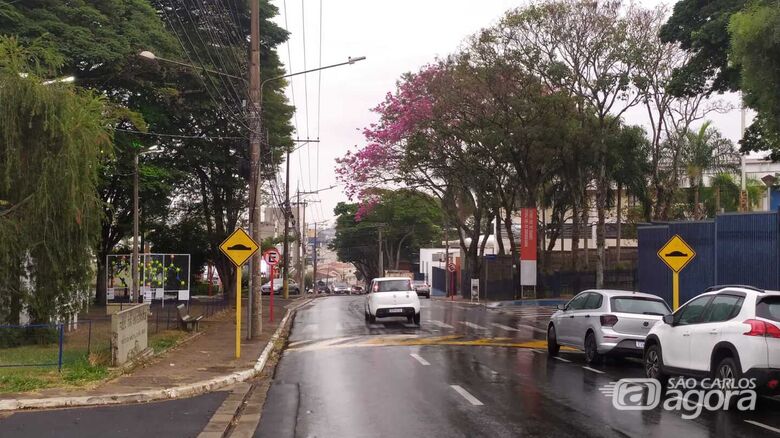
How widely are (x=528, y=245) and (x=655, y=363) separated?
29.6 metres

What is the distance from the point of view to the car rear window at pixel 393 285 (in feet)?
90.0

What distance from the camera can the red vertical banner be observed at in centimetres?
4150

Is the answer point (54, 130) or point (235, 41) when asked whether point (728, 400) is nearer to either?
point (54, 130)

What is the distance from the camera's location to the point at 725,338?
1055 centimetres

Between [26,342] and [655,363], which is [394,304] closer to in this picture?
[26,342]

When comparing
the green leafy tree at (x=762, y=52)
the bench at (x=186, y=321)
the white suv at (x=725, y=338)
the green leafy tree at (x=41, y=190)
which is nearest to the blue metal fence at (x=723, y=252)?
the green leafy tree at (x=762, y=52)

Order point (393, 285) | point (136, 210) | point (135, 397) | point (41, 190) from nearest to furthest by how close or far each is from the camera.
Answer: point (135, 397)
point (41, 190)
point (393, 285)
point (136, 210)

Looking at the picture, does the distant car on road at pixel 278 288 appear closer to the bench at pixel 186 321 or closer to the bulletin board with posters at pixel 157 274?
the bulletin board with posters at pixel 157 274

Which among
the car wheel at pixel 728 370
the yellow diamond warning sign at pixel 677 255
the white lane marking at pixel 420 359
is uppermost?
the yellow diamond warning sign at pixel 677 255

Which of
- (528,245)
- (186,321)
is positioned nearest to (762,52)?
(186,321)

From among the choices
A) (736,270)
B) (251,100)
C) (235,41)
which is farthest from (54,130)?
(736,270)

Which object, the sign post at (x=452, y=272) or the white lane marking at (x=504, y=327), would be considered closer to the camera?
the white lane marking at (x=504, y=327)

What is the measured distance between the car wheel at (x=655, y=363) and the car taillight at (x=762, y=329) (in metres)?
2.33

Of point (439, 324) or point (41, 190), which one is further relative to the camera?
point (439, 324)
